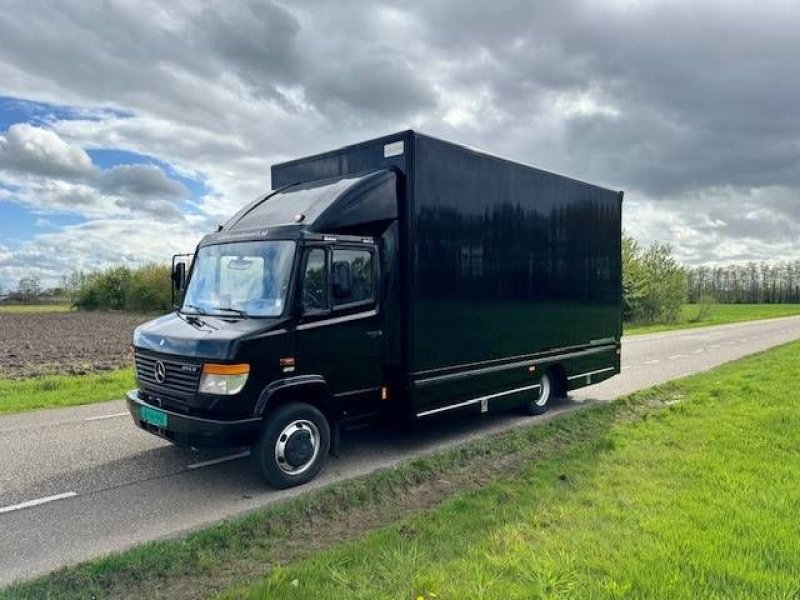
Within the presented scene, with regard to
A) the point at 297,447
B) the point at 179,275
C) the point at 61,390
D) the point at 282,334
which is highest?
the point at 179,275

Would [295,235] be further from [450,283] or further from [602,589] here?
[602,589]

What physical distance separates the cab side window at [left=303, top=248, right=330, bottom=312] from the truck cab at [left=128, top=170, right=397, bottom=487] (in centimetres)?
1

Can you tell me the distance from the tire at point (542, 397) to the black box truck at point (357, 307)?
0.85 ft

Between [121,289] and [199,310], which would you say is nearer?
[199,310]

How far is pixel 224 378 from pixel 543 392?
5555mm

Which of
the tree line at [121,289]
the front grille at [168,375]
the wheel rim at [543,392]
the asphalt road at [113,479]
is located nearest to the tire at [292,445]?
the asphalt road at [113,479]

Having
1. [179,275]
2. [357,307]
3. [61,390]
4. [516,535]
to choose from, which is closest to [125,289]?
[61,390]

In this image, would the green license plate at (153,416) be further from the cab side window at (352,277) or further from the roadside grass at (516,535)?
the cab side window at (352,277)

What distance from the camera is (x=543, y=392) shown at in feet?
30.1

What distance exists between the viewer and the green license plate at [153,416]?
563cm

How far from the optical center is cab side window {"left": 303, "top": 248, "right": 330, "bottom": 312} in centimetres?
576

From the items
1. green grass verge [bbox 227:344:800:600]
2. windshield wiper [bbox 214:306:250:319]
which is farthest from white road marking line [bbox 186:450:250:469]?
green grass verge [bbox 227:344:800:600]

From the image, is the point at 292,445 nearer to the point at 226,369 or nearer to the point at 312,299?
the point at 226,369

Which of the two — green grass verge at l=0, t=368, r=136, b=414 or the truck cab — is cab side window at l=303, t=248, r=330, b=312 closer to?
the truck cab
